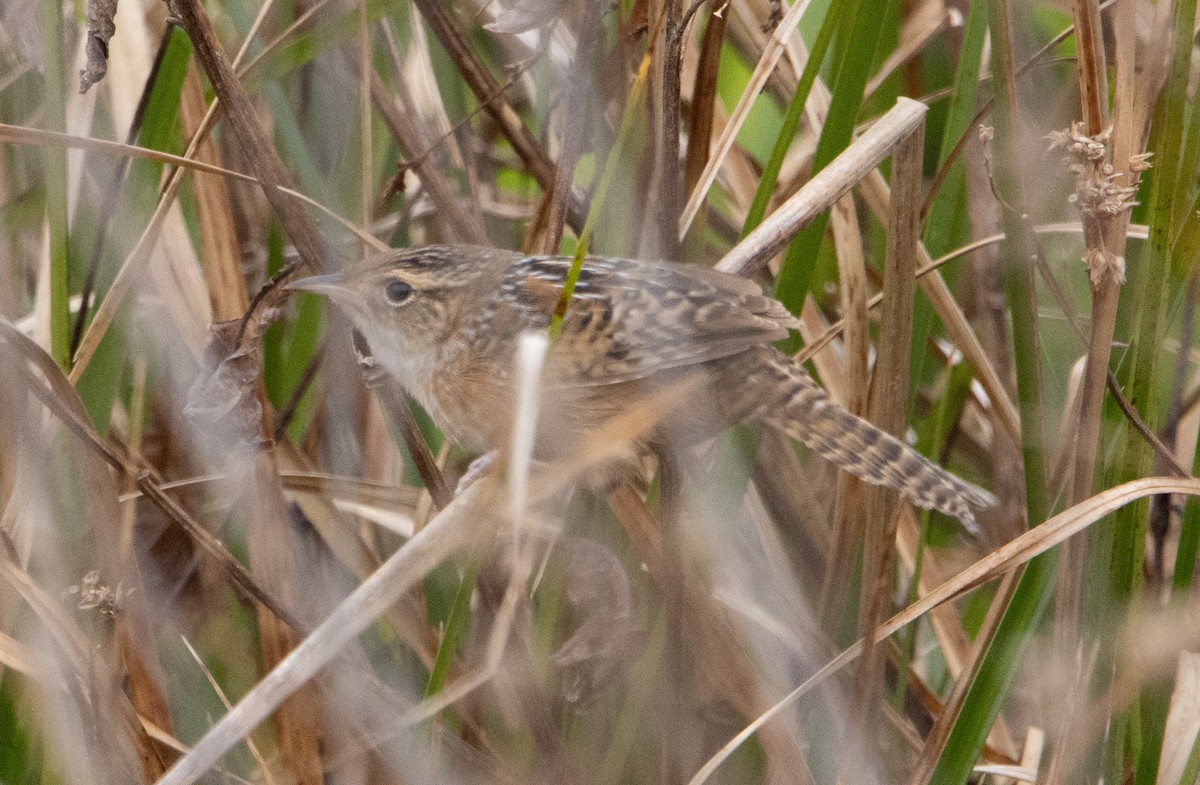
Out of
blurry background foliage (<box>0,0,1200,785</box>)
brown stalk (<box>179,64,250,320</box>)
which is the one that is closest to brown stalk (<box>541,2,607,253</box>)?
→ blurry background foliage (<box>0,0,1200,785</box>)

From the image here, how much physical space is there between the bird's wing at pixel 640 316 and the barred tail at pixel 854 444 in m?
0.10

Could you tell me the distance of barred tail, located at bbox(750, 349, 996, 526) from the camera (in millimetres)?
1855

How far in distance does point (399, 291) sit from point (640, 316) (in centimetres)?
46

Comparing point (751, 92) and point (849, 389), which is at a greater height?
point (751, 92)

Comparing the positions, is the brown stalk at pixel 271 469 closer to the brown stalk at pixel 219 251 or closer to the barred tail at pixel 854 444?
the brown stalk at pixel 219 251

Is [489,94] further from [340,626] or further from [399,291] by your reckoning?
[340,626]

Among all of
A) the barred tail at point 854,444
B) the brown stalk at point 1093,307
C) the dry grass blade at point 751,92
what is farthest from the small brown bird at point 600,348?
the brown stalk at point 1093,307

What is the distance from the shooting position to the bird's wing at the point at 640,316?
1.94 meters

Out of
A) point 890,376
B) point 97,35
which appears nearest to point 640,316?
point 890,376

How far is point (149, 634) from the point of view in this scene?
2066 mm

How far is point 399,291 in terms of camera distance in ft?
7.20

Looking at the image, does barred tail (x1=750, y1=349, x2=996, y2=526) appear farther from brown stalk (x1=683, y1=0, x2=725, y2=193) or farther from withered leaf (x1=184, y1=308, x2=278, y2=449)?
withered leaf (x1=184, y1=308, x2=278, y2=449)

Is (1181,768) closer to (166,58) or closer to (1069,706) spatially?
(1069,706)

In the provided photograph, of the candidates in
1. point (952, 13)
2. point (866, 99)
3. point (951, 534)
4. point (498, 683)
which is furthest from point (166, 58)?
point (951, 534)
